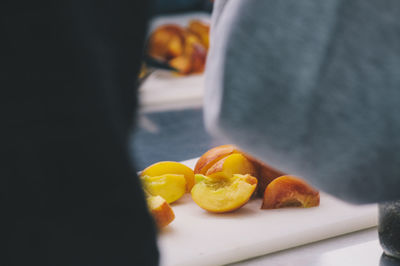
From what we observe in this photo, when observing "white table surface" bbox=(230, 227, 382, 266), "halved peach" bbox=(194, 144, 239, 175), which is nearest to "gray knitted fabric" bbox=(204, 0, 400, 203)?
"white table surface" bbox=(230, 227, 382, 266)

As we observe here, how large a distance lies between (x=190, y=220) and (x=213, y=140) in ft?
1.04

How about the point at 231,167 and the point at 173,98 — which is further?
the point at 173,98

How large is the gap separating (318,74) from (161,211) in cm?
29

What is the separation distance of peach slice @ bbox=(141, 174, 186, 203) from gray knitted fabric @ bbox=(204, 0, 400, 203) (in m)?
0.32

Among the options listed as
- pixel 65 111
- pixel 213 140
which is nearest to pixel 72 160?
pixel 65 111

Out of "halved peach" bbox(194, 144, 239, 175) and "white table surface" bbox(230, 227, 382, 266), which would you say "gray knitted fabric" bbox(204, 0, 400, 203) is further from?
"halved peach" bbox(194, 144, 239, 175)

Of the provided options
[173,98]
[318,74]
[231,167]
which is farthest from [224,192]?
[173,98]

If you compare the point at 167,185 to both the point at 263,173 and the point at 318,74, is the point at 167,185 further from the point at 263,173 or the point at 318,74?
the point at 318,74

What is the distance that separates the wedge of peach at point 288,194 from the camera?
547 millimetres

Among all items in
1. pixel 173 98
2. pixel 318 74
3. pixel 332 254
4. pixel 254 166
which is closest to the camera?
pixel 318 74

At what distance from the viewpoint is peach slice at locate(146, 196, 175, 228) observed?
1.66 ft

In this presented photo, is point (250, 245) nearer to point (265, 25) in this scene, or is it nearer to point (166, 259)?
point (166, 259)

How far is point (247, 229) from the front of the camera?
0.52 metres

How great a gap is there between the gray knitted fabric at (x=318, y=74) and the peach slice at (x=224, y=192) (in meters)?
0.28
